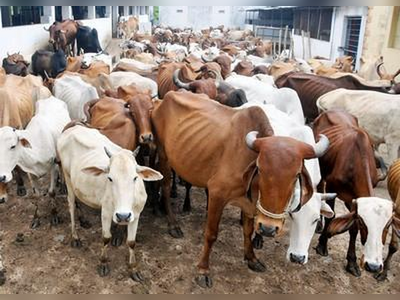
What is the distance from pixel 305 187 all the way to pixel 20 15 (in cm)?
1667

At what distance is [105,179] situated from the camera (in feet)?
14.9

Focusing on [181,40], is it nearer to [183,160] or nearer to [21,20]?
[21,20]

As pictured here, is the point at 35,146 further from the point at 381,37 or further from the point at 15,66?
the point at 381,37

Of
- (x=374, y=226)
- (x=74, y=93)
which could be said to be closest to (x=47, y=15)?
(x=74, y=93)

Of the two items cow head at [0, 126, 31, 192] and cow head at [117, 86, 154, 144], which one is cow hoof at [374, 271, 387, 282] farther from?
cow head at [0, 126, 31, 192]

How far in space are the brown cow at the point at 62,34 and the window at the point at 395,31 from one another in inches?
477

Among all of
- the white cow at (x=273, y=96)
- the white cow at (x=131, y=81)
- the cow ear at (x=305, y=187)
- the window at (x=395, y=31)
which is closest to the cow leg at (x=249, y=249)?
the cow ear at (x=305, y=187)

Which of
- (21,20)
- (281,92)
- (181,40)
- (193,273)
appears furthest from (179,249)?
(181,40)

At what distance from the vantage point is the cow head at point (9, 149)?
193 inches

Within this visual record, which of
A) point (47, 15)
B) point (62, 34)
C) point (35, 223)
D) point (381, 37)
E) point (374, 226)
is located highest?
point (47, 15)

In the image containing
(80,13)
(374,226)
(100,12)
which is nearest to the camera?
(374,226)

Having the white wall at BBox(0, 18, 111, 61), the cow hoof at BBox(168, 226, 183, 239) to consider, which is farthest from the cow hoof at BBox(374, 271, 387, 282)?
the white wall at BBox(0, 18, 111, 61)

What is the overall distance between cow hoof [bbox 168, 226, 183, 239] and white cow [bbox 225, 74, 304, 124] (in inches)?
99.8

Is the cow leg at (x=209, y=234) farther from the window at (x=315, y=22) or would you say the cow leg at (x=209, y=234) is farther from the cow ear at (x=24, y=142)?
the window at (x=315, y=22)
